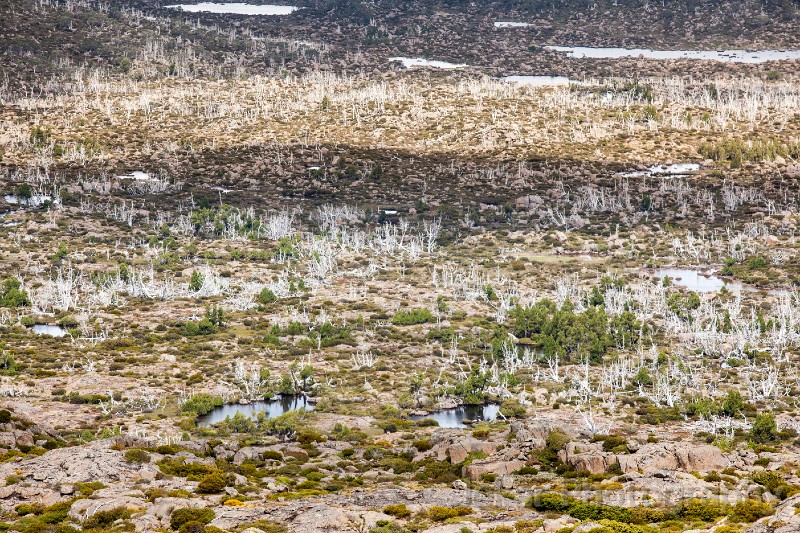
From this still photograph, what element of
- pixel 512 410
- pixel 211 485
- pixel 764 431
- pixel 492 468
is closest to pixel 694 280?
pixel 512 410

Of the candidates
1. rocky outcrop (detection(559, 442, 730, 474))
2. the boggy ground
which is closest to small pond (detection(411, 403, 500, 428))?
the boggy ground

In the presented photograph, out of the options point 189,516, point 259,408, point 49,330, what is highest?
point 189,516

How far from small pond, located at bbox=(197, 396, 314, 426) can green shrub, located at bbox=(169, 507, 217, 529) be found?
4116 centimetres

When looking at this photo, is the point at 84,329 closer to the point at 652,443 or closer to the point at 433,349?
the point at 433,349

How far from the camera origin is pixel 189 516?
54.1m

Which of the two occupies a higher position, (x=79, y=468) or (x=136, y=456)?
(x=79, y=468)

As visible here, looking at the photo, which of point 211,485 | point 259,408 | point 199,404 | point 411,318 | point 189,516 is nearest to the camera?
point 189,516

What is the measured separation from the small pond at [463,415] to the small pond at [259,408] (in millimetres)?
10514

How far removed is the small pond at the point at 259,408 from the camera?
9775cm

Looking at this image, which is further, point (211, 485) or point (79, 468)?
point (79, 468)

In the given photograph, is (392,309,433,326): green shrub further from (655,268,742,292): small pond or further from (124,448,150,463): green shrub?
(124,448,150,463): green shrub

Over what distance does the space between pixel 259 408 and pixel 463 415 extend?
17008mm

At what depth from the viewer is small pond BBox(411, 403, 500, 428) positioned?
96312 millimetres

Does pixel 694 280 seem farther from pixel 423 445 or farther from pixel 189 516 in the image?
pixel 189 516
